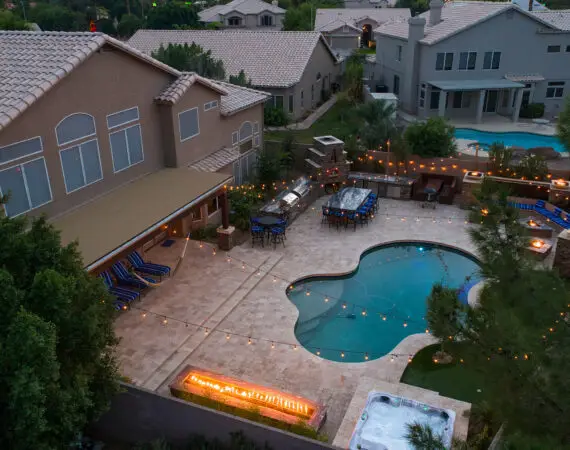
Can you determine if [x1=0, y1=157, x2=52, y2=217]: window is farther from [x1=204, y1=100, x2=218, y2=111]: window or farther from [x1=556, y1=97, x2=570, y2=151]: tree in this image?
[x1=556, y1=97, x2=570, y2=151]: tree

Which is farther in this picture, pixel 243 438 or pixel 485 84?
pixel 485 84

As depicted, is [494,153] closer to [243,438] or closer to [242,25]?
[243,438]

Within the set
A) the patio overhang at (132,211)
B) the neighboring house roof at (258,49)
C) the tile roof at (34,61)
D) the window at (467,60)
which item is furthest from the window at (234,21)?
the tile roof at (34,61)

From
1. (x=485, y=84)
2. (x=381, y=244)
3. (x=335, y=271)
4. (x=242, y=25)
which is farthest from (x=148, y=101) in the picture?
(x=242, y=25)

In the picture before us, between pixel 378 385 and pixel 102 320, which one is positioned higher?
pixel 102 320

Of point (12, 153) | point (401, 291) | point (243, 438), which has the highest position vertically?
point (12, 153)

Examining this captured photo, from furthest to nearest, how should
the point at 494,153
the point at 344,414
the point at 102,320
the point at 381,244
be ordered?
the point at 494,153 → the point at 381,244 → the point at 344,414 → the point at 102,320

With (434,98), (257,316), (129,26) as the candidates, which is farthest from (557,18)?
(129,26)
